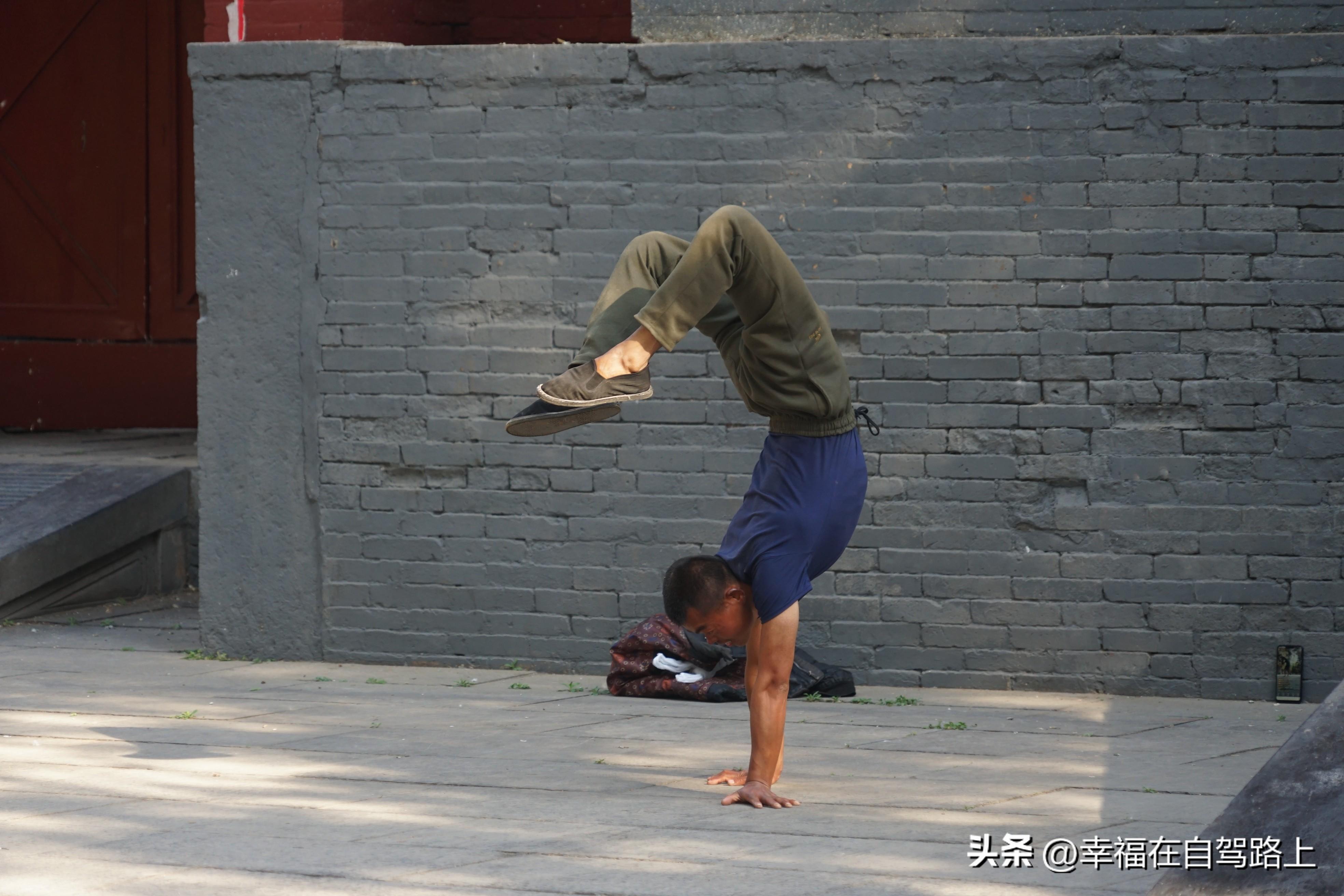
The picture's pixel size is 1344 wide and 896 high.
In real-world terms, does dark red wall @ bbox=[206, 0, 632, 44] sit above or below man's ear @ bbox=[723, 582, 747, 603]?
above

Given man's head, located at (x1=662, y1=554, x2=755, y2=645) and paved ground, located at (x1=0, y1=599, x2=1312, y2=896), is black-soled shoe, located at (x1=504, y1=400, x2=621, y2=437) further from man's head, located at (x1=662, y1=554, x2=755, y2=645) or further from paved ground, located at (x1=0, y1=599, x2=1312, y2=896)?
paved ground, located at (x1=0, y1=599, x2=1312, y2=896)

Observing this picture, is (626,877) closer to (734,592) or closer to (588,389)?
(734,592)

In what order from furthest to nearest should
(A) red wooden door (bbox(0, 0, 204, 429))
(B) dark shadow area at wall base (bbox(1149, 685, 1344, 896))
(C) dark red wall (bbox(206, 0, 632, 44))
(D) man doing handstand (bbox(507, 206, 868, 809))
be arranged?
1. (A) red wooden door (bbox(0, 0, 204, 429))
2. (C) dark red wall (bbox(206, 0, 632, 44))
3. (D) man doing handstand (bbox(507, 206, 868, 809))
4. (B) dark shadow area at wall base (bbox(1149, 685, 1344, 896))

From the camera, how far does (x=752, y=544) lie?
203 inches

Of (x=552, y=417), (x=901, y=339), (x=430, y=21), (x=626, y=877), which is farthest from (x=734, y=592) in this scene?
(x=430, y=21)

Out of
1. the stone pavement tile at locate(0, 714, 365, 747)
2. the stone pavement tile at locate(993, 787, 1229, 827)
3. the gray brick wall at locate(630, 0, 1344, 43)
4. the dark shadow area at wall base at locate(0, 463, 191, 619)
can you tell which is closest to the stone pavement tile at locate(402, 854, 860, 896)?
the stone pavement tile at locate(993, 787, 1229, 827)

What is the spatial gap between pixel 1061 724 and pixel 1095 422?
1.32 m

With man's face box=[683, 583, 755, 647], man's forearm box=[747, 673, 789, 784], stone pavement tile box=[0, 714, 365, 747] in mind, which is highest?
man's face box=[683, 583, 755, 647]

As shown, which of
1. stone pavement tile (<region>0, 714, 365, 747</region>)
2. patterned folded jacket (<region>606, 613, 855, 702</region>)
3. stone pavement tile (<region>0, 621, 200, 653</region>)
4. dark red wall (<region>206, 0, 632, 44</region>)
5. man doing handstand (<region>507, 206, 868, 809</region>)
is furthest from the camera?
dark red wall (<region>206, 0, 632, 44</region>)

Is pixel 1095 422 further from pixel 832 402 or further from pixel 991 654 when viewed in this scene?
pixel 832 402

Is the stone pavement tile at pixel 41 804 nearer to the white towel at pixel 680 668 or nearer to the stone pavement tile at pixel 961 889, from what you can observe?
the stone pavement tile at pixel 961 889

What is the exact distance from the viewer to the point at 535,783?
5.35 metres

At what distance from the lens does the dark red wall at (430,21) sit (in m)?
8.49

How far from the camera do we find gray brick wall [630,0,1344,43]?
6953mm
